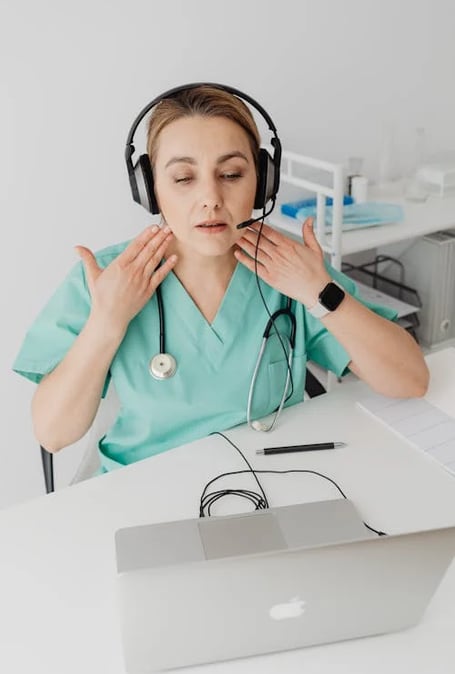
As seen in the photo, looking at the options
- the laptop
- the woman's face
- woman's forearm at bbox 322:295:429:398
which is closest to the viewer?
the laptop

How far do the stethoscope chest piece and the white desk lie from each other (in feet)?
0.44

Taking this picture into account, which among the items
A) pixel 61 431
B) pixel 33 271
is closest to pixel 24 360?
pixel 61 431

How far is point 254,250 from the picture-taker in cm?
121

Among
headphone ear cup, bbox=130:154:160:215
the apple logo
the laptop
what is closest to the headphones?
headphone ear cup, bbox=130:154:160:215

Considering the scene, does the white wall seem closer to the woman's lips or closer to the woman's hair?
the woman's hair

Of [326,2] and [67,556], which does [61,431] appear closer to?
[67,556]

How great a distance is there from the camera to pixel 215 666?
2.50ft

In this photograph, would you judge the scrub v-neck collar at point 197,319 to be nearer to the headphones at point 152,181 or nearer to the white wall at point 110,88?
the headphones at point 152,181

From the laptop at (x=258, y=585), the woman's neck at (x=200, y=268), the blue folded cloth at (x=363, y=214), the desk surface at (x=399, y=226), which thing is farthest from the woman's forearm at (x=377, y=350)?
the blue folded cloth at (x=363, y=214)

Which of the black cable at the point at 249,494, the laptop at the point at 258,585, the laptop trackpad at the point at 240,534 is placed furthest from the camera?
the black cable at the point at 249,494

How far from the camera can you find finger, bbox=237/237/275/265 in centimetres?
120

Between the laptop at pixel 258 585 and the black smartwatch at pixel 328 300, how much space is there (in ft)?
1.43

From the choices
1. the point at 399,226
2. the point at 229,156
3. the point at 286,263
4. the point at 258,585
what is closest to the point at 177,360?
the point at 286,263

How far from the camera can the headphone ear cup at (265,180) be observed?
1.16 meters
